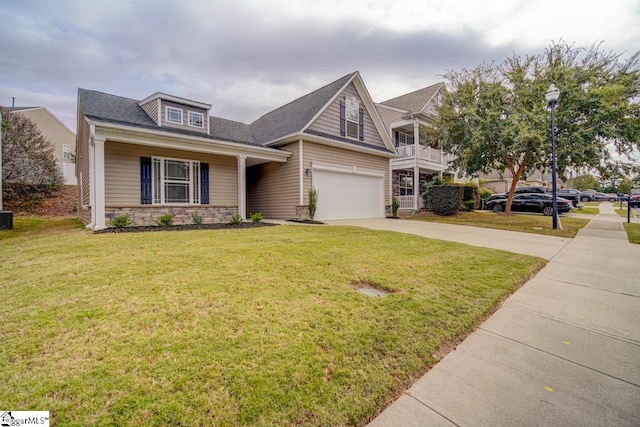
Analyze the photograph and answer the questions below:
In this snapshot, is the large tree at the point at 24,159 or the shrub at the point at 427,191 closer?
the large tree at the point at 24,159

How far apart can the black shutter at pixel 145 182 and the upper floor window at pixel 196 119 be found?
12.7 ft

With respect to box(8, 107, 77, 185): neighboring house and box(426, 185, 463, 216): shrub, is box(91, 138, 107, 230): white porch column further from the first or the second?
box(8, 107, 77, 185): neighboring house

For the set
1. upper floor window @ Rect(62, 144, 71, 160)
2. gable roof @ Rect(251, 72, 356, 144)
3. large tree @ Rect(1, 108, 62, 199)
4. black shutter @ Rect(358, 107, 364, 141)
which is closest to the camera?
gable roof @ Rect(251, 72, 356, 144)

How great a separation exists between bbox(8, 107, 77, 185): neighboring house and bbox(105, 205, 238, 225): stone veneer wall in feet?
61.7

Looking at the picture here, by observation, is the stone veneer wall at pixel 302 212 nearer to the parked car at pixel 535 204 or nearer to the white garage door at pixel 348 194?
the white garage door at pixel 348 194

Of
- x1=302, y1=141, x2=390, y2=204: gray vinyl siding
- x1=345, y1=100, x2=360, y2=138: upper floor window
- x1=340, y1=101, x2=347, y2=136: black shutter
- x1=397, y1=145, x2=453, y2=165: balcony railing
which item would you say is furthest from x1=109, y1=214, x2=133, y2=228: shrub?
x1=397, y1=145, x2=453, y2=165: balcony railing

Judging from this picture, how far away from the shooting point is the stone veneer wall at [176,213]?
9414mm

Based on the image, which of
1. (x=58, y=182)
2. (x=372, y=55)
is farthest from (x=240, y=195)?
(x=58, y=182)

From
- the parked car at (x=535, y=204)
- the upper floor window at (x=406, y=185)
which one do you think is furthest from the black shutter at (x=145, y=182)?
the parked car at (x=535, y=204)

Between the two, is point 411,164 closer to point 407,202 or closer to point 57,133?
point 407,202

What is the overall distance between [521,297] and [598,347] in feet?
3.86

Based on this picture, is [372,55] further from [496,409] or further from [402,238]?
[496,409]

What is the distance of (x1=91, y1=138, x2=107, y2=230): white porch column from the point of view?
824cm

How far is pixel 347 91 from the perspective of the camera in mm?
14039
